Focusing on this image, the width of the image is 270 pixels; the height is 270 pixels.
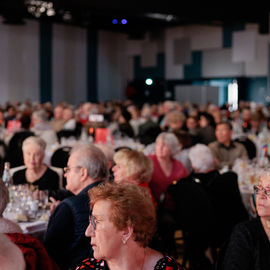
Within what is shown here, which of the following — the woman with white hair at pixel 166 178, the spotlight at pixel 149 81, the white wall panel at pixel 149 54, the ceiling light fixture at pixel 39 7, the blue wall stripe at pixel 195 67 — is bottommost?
the woman with white hair at pixel 166 178

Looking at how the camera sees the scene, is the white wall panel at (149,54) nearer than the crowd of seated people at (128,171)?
No

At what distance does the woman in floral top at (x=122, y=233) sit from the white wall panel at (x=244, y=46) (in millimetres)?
17098

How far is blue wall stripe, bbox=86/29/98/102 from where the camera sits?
78.6ft

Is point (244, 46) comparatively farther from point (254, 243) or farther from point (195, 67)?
point (254, 243)

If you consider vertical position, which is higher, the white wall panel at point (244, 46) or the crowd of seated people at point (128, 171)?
the white wall panel at point (244, 46)

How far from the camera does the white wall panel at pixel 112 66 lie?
24.7 meters

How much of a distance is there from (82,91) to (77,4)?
1322 cm

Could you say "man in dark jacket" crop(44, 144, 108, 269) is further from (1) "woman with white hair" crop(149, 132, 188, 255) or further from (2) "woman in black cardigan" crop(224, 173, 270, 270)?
(1) "woman with white hair" crop(149, 132, 188, 255)

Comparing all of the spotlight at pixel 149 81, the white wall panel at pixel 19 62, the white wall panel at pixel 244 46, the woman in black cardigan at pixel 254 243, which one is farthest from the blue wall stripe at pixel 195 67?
the woman in black cardigan at pixel 254 243

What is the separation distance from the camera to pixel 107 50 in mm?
25016

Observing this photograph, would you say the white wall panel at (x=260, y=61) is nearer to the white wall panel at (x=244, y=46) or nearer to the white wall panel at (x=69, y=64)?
the white wall panel at (x=244, y=46)

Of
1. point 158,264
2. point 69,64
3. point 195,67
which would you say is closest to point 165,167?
point 158,264

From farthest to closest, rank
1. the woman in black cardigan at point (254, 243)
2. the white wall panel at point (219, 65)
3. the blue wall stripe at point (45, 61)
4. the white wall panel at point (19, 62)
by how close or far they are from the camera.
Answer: the blue wall stripe at point (45, 61), the white wall panel at point (19, 62), the white wall panel at point (219, 65), the woman in black cardigan at point (254, 243)

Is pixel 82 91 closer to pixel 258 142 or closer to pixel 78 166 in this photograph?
pixel 258 142
